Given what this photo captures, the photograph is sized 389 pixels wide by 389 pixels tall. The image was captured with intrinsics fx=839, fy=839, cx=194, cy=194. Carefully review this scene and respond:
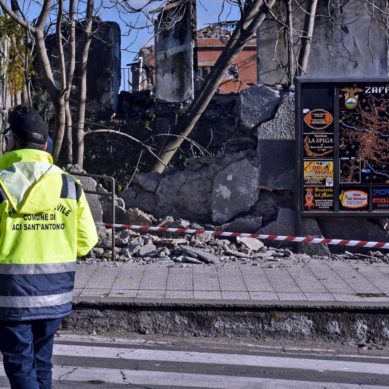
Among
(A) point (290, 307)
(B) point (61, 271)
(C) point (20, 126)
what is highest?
(C) point (20, 126)

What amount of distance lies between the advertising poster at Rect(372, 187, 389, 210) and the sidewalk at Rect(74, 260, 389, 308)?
3.14 ft

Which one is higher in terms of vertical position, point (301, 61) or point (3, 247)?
point (301, 61)

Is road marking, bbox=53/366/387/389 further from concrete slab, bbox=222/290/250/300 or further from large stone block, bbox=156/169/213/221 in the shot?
large stone block, bbox=156/169/213/221

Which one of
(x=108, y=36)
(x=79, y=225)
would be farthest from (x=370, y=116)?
(x=79, y=225)

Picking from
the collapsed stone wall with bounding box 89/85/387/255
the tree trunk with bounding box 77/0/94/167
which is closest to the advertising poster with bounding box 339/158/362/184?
the collapsed stone wall with bounding box 89/85/387/255

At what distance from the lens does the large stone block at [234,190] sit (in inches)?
497

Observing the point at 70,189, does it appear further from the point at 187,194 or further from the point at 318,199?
the point at 187,194

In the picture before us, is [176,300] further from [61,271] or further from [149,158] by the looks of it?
[149,158]

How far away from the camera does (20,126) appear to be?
15.4ft

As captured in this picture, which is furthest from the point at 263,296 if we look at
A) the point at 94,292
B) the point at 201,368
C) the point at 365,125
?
the point at 365,125

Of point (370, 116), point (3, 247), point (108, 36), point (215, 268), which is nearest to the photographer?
point (3, 247)

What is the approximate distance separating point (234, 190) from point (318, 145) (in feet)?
4.92

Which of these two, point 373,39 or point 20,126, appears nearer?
point 20,126

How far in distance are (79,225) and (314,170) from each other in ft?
25.1
